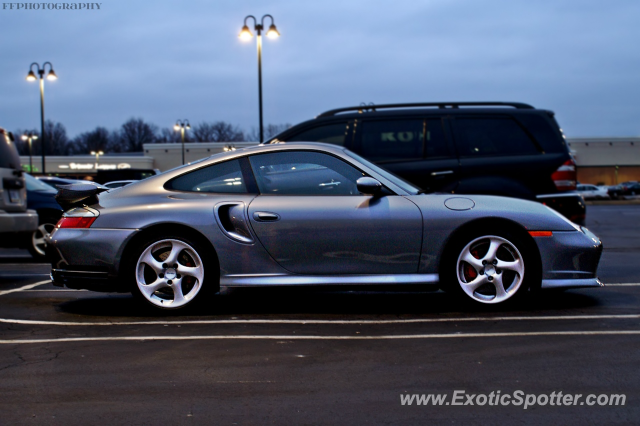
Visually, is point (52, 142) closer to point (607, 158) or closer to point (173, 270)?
point (607, 158)

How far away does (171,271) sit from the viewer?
5.71 meters

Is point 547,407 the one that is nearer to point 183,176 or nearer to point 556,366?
point 556,366

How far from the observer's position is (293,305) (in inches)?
241

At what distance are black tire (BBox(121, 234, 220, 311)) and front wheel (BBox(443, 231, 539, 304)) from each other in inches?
71.2

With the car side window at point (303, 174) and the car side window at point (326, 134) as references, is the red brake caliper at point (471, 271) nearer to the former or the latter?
the car side window at point (303, 174)

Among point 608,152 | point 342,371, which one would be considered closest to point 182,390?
point 342,371

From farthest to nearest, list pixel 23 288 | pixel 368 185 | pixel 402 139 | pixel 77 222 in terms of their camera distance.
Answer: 1. pixel 402 139
2. pixel 23 288
3. pixel 77 222
4. pixel 368 185

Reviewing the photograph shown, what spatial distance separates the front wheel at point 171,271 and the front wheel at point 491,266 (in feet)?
6.08

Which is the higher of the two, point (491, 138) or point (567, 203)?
point (491, 138)

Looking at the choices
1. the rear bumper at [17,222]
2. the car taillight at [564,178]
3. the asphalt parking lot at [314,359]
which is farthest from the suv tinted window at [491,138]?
the rear bumper at [17,222]

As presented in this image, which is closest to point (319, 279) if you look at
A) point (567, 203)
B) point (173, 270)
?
point (173, 270)

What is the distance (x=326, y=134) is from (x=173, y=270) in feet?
13.7

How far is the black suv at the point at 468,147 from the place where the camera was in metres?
8.80

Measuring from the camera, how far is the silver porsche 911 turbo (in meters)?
5.64
